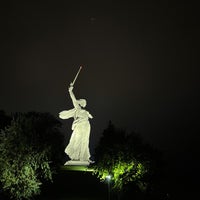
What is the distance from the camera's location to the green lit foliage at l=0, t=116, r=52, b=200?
2273cm

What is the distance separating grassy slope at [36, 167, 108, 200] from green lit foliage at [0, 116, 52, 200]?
123 inches

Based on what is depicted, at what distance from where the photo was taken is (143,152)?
94.9 feet

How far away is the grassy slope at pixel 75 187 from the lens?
87.0 feet

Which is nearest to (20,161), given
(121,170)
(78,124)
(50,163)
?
(50,163)

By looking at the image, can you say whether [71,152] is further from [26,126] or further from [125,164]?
[26,126]

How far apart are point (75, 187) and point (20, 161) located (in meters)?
6.02

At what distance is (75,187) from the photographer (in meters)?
27.6

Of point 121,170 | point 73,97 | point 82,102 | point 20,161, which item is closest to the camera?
point 20,161

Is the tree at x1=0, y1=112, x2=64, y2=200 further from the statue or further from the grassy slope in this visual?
the statue

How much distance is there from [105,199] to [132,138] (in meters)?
6.56

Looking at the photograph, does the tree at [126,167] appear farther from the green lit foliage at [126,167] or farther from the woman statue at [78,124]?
the woman statue at [78,124]

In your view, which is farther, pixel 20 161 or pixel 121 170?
pixel 121 170

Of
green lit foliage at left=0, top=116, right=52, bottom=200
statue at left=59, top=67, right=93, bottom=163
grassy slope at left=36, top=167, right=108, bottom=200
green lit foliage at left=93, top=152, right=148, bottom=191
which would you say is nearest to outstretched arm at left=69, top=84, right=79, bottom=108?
statue at left=59, top=67, right=93, bottom=163

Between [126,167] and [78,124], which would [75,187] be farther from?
[78,124]
